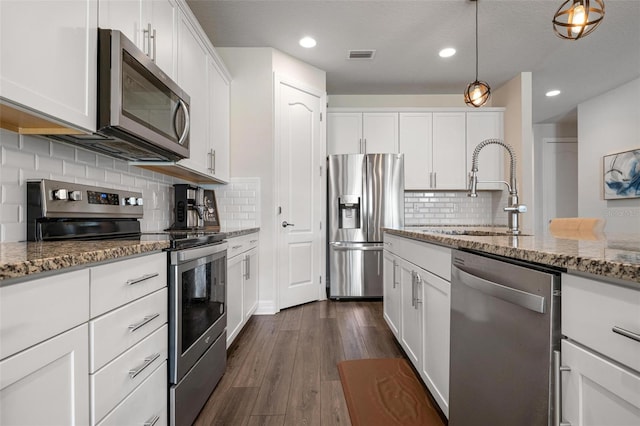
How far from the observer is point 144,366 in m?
1.10

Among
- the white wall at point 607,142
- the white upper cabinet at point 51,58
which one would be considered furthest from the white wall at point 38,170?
the white wall at point 607,142

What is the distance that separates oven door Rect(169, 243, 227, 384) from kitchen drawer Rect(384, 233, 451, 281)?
115cm

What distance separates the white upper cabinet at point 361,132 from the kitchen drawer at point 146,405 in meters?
3.31

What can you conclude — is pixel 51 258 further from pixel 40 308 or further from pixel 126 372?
pixel 126 372

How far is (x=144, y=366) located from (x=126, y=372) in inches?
3.8

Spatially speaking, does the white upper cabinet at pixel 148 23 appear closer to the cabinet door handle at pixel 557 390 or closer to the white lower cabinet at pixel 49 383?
the white lower cabinet at pixel 49 383

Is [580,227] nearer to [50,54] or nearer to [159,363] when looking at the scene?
[159,363]

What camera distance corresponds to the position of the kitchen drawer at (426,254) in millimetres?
1364

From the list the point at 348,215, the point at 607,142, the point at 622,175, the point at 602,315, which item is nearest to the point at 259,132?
the point at 348,215

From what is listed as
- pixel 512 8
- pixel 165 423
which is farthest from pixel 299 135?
pixel 165 423

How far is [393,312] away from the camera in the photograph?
2305 millimetres

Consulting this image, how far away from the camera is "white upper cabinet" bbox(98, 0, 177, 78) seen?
1336 mm

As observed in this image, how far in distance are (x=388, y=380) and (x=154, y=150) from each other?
1.89 meters

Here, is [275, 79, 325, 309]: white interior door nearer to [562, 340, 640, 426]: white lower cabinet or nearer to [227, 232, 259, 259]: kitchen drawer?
[227, 232, 259, 259]: kitchen drawer
